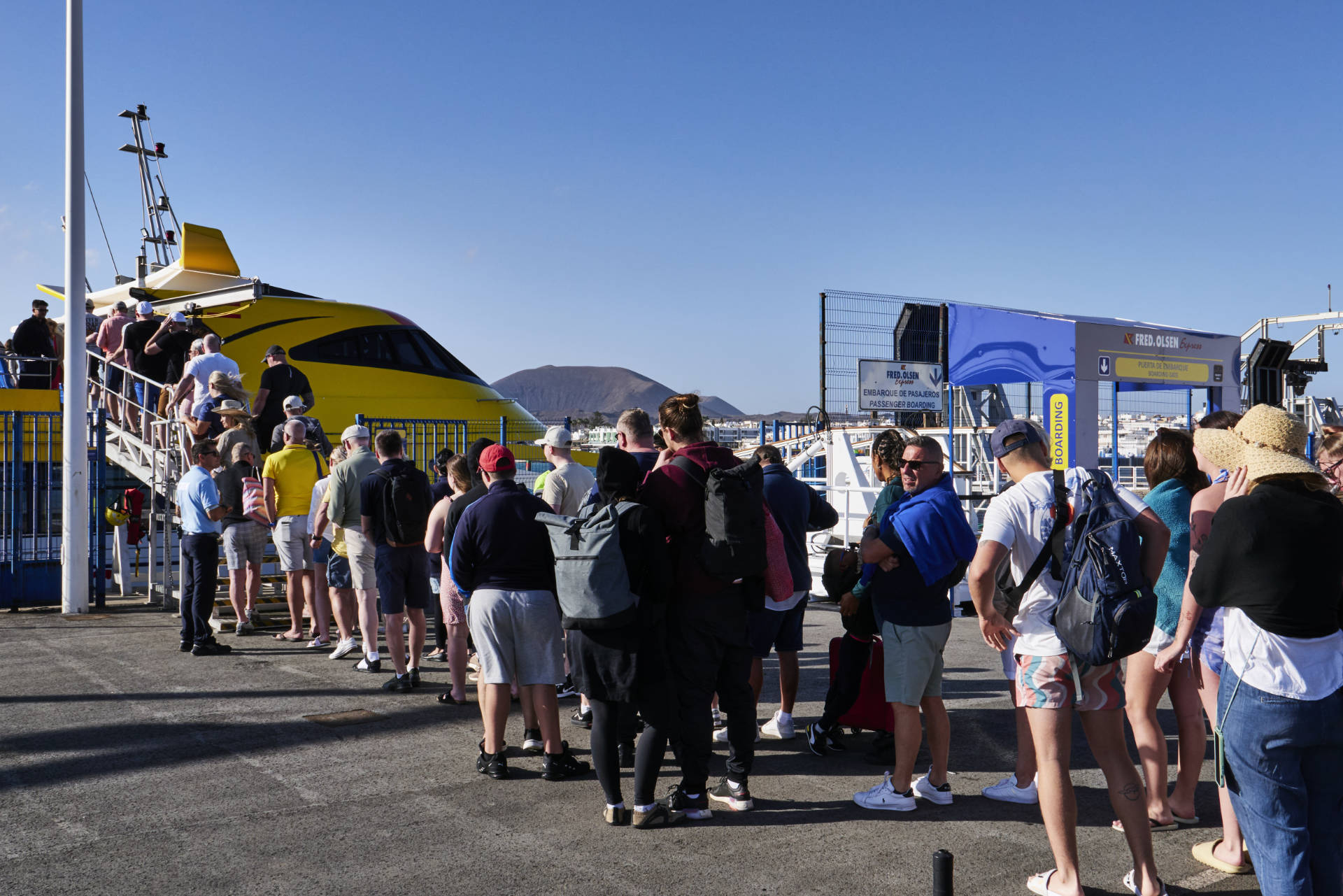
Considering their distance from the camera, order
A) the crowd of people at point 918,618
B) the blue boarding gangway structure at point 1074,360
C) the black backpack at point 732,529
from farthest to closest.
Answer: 1. the blue boarding gangway structure at point 1074,360
2. the black backpack at point 732,529
3. the crowd of people at point 918,618

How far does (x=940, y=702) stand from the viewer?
4.75 meters

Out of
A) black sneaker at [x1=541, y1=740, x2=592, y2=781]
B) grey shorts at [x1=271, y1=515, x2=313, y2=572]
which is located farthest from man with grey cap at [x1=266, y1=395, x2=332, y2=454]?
black sneaker at [x1=541, y1=740, x2=592, y2=781]

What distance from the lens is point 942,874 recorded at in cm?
274

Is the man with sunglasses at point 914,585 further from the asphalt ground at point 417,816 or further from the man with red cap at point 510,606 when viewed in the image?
the man with red cap at point 510,606

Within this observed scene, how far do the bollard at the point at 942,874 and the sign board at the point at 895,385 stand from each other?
453 inches

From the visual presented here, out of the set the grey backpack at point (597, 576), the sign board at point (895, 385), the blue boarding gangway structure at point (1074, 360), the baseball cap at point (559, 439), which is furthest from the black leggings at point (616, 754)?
the sign board at point (895, 385)

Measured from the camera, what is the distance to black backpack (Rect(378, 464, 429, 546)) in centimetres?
680

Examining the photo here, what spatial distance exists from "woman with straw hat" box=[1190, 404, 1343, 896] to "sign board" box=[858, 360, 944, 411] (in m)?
11.1

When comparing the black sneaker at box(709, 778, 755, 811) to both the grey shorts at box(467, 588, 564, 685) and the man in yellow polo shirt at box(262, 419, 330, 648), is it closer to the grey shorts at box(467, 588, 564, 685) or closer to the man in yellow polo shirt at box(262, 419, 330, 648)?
the grey shorts at box(467, 588, 564, 685)

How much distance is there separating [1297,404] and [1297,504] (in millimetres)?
19156

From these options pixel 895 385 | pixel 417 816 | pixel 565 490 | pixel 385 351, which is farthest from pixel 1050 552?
pixel 385 351

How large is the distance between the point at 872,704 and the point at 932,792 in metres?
0.83

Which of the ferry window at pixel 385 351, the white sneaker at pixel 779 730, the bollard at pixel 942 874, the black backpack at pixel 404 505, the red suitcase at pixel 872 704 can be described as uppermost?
the ferry window at pixel 385 351

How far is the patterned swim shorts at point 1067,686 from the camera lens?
3.52 meters
